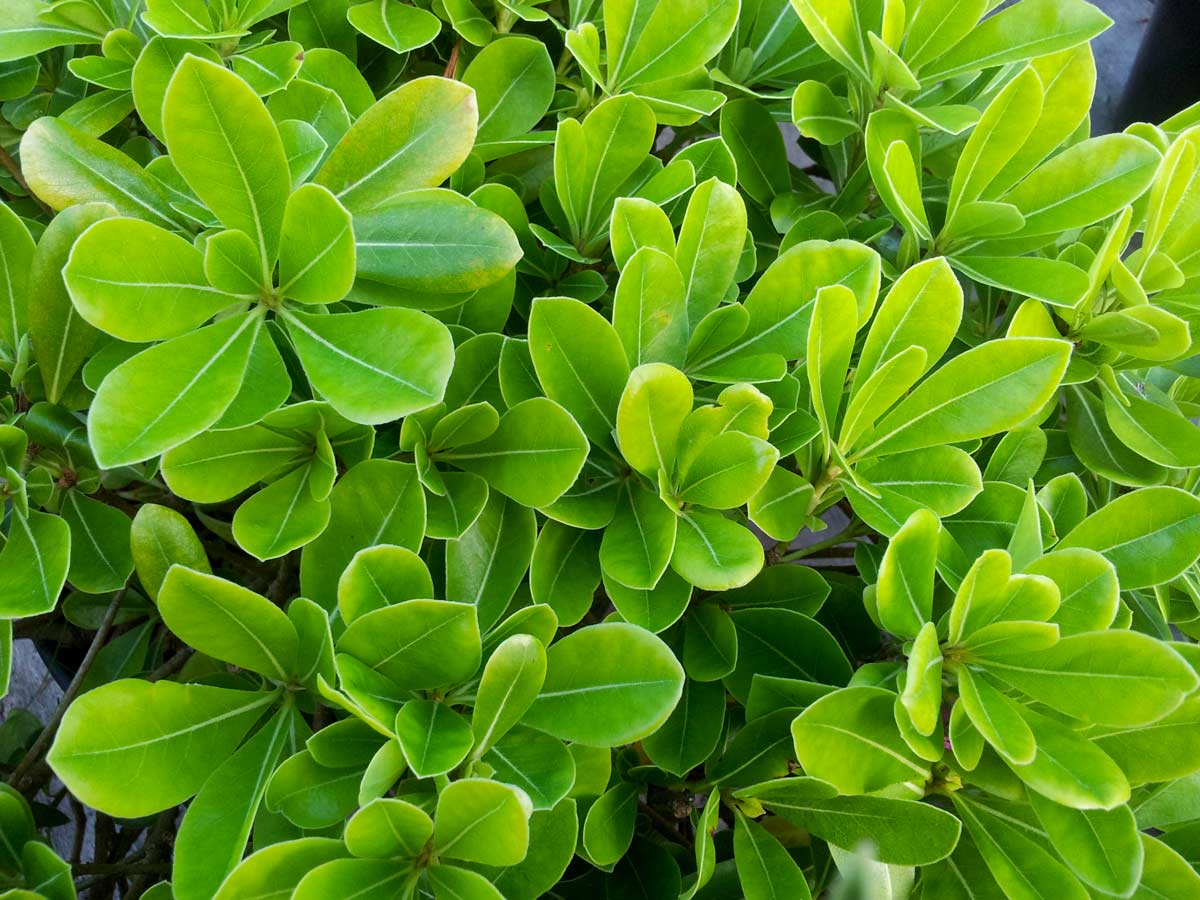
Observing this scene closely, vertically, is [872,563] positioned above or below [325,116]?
below

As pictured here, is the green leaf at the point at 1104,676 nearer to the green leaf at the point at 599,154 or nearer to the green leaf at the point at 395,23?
the green leaf at the point at 599,154

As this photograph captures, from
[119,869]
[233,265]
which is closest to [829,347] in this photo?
[233,265]

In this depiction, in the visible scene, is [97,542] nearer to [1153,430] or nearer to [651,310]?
[651,310]

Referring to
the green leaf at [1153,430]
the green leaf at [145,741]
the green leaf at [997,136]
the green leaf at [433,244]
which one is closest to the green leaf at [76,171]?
the green leaf at [433,244]

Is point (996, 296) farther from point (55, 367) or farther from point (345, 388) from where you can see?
point (55, 367)

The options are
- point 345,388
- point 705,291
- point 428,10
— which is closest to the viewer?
point 345,388

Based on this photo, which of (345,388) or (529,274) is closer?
(345,388)

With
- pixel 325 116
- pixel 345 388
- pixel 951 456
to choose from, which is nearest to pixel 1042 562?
pixel 951 456
